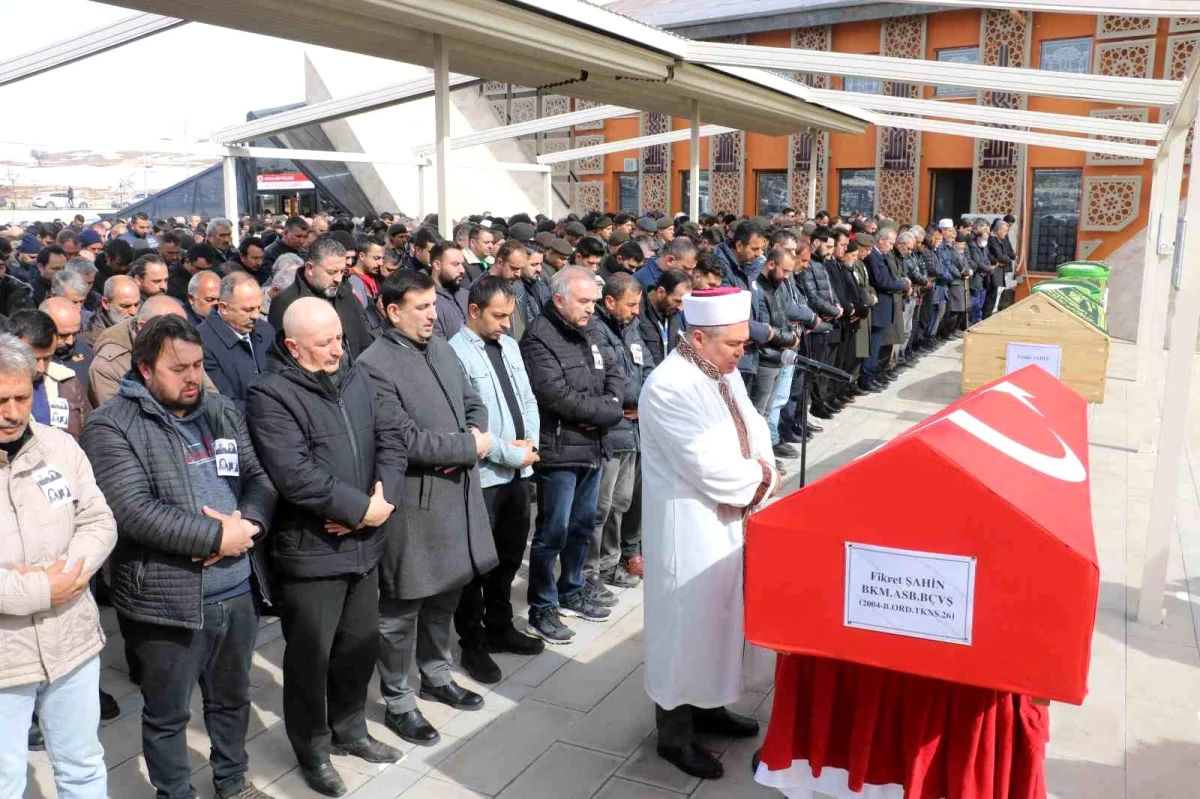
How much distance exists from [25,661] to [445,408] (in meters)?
1.71

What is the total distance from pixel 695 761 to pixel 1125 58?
1676cm

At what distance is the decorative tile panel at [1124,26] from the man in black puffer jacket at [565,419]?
15.0 meters

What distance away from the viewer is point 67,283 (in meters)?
5.31

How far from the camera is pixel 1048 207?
58.0ft

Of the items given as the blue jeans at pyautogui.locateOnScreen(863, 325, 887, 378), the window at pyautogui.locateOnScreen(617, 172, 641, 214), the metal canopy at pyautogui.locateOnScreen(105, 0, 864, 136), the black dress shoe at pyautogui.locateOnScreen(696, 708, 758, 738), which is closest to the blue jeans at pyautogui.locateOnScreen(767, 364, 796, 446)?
the blue jeans at pyautogui.locateOnScreen(863, 325, 887, 378)

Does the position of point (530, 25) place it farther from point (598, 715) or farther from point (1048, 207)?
point (1048, 207)

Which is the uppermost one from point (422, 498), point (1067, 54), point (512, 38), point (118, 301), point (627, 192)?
point (1067, 54)

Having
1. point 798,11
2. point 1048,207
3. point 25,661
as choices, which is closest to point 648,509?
point 25,661

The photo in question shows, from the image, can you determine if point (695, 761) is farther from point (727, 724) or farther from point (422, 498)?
point (422, 498)

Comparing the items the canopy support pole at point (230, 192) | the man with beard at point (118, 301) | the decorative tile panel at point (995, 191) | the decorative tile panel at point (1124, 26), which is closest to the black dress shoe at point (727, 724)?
the man with beard at point (118, 301)

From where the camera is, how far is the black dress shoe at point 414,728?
12.9ft

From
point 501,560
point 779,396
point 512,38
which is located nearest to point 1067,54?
point 779,396

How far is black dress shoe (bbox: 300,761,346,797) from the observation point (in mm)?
3549

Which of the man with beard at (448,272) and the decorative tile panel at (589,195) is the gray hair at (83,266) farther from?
the decorative tile panel at (589,195)
